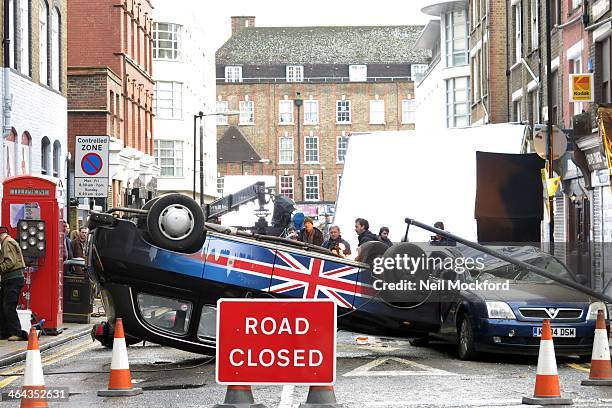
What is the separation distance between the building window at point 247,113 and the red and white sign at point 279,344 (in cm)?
10317

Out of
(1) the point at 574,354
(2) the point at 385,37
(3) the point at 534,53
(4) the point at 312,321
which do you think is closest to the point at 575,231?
A: (3) the point at 534,53

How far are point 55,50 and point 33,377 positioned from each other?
26.8 meters

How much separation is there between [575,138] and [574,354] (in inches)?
689

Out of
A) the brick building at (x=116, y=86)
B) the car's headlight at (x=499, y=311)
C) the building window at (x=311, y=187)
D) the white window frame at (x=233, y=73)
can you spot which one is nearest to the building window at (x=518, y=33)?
the brick building at (x=116, y=86)

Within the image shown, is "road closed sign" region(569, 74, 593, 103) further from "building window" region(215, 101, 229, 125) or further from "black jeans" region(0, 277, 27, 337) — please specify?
"building window" region(215, 101, 229, 125)

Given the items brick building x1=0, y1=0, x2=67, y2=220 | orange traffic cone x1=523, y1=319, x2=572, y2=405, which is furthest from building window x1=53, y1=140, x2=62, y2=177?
orange traffic cone x1=523, y1=319, x2=572, y2=405

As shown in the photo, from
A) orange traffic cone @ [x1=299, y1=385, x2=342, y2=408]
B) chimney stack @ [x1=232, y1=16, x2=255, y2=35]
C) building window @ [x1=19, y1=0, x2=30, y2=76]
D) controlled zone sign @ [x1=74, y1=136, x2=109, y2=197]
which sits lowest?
orange traffic cone @ [x1=299, y1=385, x2=342, y2=408]

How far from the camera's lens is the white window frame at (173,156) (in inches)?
2884

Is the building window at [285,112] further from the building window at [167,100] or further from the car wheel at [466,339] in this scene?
the car wheel at [466,339]

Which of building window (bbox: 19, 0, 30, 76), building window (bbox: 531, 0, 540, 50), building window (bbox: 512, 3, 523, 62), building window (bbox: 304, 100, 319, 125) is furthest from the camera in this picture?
building window (bbox: 304, 100, 319, 125)

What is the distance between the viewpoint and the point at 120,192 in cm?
5288

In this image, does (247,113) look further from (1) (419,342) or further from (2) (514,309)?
(2) (514,309)

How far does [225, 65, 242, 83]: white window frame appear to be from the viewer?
116 metres

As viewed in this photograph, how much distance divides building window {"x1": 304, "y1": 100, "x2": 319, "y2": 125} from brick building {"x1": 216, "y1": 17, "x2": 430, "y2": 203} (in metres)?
0.09
